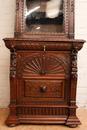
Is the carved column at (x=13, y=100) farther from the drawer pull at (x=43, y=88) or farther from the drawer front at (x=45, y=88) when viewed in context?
the drawer pull at (x=43, y=88)

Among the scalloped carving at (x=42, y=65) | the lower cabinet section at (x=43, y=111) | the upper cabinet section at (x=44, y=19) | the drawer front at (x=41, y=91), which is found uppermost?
the upper cabinet section at (x=44, y=19)

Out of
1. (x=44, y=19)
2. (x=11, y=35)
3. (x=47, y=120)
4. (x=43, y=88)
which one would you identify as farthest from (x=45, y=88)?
(x=11, y=35)

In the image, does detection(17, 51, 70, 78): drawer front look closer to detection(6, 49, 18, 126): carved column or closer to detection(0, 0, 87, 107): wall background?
detection(6, 49, 18, 126): carved column

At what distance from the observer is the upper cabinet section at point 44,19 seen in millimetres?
2268

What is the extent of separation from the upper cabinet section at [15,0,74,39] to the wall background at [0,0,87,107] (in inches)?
13.4

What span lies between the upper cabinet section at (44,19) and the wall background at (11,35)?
34 cm

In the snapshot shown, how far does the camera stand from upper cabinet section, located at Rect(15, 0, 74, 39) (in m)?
2.27

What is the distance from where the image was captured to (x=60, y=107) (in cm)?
222

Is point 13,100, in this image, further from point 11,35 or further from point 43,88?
point 11,35

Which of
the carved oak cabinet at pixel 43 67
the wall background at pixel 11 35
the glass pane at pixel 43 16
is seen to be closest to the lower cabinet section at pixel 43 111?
the carved oak cabinet at pixel 43 67

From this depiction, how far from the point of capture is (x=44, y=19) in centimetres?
232

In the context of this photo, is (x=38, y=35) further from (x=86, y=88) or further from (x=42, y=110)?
(x=86, y=88)

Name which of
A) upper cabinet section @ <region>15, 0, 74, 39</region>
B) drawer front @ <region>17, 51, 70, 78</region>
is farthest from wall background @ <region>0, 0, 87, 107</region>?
drawer front @ <region>17, 51, 70, 78</region>

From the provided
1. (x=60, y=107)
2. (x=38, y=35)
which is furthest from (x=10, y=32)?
(x=60, y=107)
